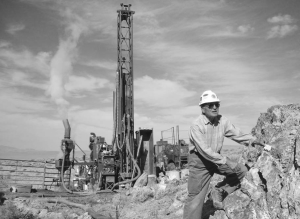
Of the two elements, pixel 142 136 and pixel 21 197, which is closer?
pixel 21 197

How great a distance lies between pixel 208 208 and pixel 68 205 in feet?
22.9

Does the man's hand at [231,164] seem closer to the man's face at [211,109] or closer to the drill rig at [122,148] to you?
the man's face at [211,109]

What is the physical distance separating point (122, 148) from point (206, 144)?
453 inches

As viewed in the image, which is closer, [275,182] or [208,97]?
[275,182]

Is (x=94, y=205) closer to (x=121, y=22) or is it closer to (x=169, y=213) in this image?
(x=169, y=213)

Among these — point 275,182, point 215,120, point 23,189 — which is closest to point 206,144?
point 215,120

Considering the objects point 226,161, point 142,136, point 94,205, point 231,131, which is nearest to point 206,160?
point 226,161

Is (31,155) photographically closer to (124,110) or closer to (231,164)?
(124,110)

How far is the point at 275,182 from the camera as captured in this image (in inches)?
164

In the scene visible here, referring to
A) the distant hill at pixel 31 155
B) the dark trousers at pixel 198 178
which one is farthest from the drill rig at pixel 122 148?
the distant hill at pixel 31 155

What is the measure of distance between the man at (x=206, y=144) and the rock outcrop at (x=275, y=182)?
0.94 ft

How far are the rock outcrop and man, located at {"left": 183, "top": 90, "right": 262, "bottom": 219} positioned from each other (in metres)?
0.29

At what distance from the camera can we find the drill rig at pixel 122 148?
587 inches

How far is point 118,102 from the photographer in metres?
16.1
